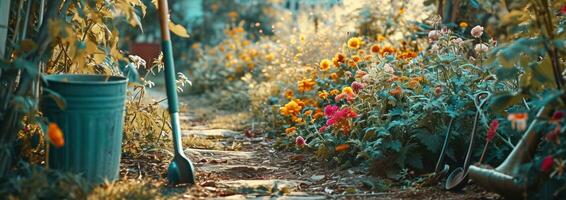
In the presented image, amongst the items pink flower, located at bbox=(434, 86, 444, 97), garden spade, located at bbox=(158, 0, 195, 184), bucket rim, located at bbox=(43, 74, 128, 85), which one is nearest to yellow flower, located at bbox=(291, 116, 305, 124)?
pink flower, located at bbox=(434, 86, 444, 97)

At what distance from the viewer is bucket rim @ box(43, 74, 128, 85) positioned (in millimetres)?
3165

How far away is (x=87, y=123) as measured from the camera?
3.19 metres

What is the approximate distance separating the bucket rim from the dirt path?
1.82 ft

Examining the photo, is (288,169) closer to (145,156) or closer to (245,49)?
(145,156)

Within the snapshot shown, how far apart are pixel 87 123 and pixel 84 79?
0.32m

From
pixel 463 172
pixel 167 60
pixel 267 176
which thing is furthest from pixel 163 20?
Result: pixel 463 172

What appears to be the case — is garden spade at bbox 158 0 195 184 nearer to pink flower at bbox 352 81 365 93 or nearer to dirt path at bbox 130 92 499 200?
dirt path at bbox 130 92 499 200

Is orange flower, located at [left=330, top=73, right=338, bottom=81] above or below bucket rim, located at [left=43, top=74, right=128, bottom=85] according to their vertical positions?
below

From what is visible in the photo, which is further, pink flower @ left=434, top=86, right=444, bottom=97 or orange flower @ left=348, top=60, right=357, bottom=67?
orange flower @ left=348, top=60, right=357, bottom=67

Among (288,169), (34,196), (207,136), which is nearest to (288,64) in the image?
(207,136)

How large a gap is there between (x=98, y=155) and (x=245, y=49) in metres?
5.47

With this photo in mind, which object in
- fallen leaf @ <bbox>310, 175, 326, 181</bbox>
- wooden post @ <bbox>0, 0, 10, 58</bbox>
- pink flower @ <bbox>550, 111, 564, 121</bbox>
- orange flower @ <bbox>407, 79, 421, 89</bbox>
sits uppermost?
wooden post @ <bbox>0, 0, 10, 58</bbox>

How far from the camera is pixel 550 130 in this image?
116 inches

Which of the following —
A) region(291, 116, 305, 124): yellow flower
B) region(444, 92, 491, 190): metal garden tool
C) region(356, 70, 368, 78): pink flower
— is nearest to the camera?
region(444, 92, 491, 190): metal garden tool
